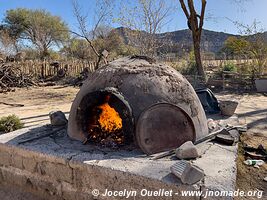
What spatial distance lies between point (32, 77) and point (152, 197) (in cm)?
1591

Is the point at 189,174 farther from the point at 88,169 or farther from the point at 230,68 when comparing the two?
the point at 230,68

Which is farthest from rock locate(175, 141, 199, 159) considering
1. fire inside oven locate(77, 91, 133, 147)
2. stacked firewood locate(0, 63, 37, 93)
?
stacked firewood locate(0, 63, 37, 93)

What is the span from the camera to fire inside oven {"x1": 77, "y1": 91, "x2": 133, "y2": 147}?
315 cm

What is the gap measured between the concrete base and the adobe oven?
0.20 meters

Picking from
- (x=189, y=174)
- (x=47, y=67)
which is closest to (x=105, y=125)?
(x=189, y=174)

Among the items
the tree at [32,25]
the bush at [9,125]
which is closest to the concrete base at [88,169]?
the bush at [9,125]

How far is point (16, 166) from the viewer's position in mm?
3287

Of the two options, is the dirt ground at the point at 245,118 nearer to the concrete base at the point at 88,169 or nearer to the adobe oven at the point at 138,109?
→ the concrete base at the point at 88,169

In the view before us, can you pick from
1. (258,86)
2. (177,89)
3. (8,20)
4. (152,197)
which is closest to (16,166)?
(152,197)

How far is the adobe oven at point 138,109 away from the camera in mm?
2957

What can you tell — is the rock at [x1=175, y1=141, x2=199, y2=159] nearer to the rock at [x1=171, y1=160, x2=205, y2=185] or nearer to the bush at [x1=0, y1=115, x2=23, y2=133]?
the rock at [x1=171, y1=160, x2=205, y2=185]

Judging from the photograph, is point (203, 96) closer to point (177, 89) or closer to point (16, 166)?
point (177, 89)

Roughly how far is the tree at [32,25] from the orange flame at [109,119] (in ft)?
97.0

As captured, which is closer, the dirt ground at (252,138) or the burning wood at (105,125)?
the dirt ground at (252,138)
